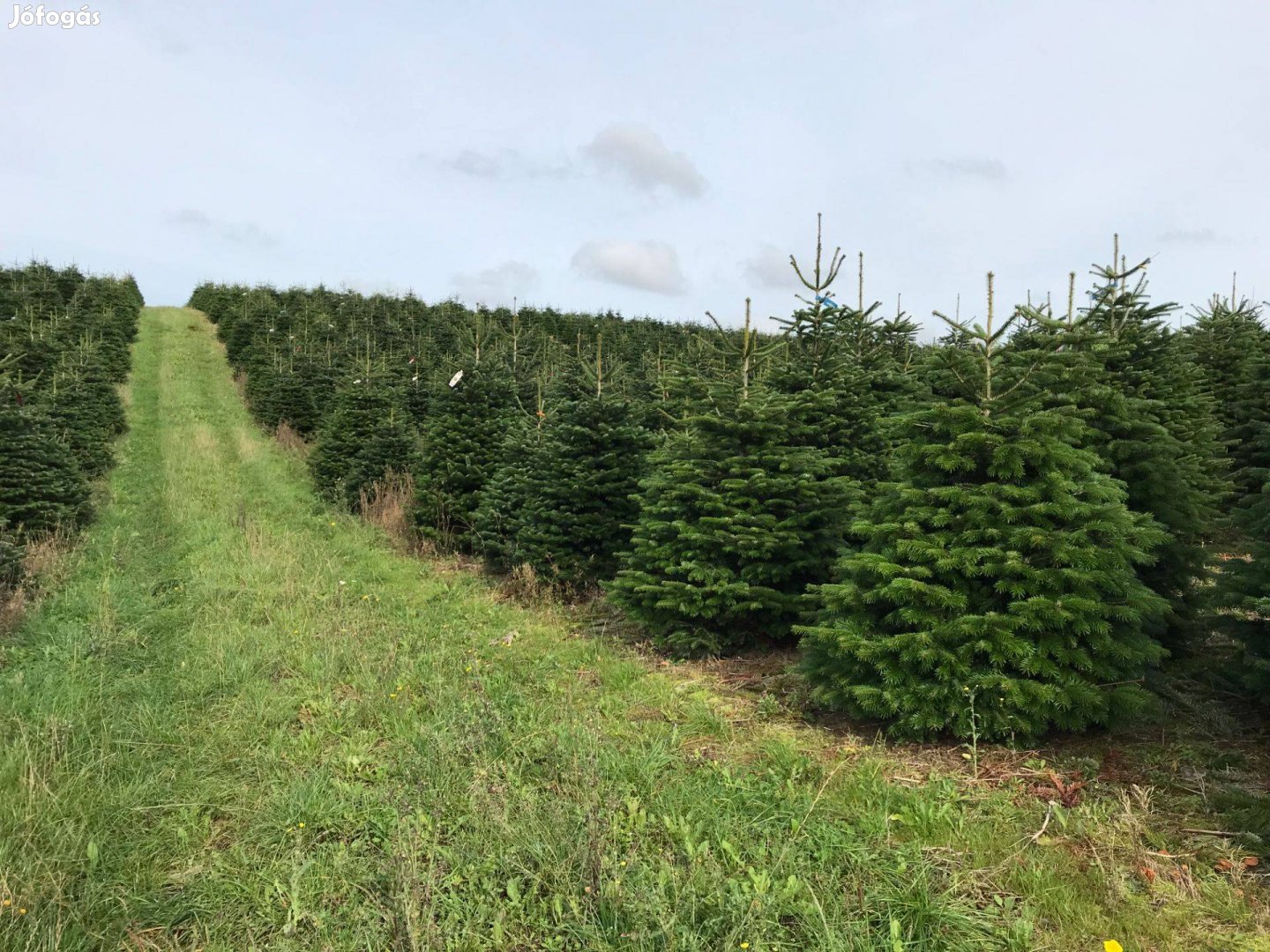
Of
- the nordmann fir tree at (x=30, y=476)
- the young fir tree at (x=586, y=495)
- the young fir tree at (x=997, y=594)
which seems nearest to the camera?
the young fir tree at (x=997, y=594)

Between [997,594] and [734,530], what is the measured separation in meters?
2.21

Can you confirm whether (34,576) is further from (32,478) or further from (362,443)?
(362,443)

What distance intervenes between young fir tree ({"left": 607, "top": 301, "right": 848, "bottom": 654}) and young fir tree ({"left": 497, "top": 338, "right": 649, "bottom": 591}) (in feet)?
5.15

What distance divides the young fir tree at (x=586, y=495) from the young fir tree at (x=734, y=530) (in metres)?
1.57

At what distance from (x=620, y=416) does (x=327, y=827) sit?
5771 mm

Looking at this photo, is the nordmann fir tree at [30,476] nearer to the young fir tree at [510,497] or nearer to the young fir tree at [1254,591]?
the young fir tree at [510,497]

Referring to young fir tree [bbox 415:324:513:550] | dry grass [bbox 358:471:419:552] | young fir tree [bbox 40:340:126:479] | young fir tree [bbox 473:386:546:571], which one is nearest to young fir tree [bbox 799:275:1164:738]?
young fir tree [bbox 473:386:546:571]

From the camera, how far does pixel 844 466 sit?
24.3 feet

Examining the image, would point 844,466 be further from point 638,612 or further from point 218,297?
point 218,297

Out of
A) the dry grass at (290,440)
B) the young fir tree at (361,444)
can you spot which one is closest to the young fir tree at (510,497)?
the young fir tree at (361,444)

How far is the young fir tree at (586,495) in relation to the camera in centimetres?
835

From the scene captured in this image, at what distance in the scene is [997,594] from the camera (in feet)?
14.8

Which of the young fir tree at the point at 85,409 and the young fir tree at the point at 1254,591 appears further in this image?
the young fir tree at the point at 85,409

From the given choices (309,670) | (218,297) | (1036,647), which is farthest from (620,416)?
(218,297)
